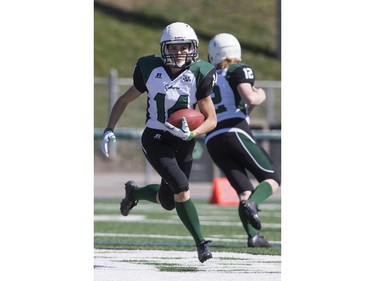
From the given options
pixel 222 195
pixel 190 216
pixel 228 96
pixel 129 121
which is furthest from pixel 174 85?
pixel 129 121

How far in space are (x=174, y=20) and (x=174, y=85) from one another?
784 inches

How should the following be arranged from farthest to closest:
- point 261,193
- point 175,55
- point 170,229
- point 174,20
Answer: point 174,20, point 170,229, point 261,193, point 175,55

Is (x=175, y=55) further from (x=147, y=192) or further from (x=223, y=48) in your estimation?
(x=223, y=48)

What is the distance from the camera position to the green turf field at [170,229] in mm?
8031

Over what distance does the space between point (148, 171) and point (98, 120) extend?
4755mm

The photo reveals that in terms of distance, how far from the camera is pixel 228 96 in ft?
26.5

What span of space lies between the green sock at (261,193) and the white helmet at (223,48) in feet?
3.42

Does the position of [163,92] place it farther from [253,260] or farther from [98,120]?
[98,120]

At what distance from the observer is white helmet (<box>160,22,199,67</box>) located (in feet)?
20.7

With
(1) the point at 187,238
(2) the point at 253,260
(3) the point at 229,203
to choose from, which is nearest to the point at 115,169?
(3) the point at 229,203

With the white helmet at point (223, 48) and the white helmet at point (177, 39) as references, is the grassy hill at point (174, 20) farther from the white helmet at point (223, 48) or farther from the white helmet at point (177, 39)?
the white helmet at point (177, 39)

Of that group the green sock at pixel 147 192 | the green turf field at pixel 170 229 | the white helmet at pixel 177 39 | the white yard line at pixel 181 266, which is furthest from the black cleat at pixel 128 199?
the white helmet at pixel 177 39

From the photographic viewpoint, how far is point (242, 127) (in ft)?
26.7
